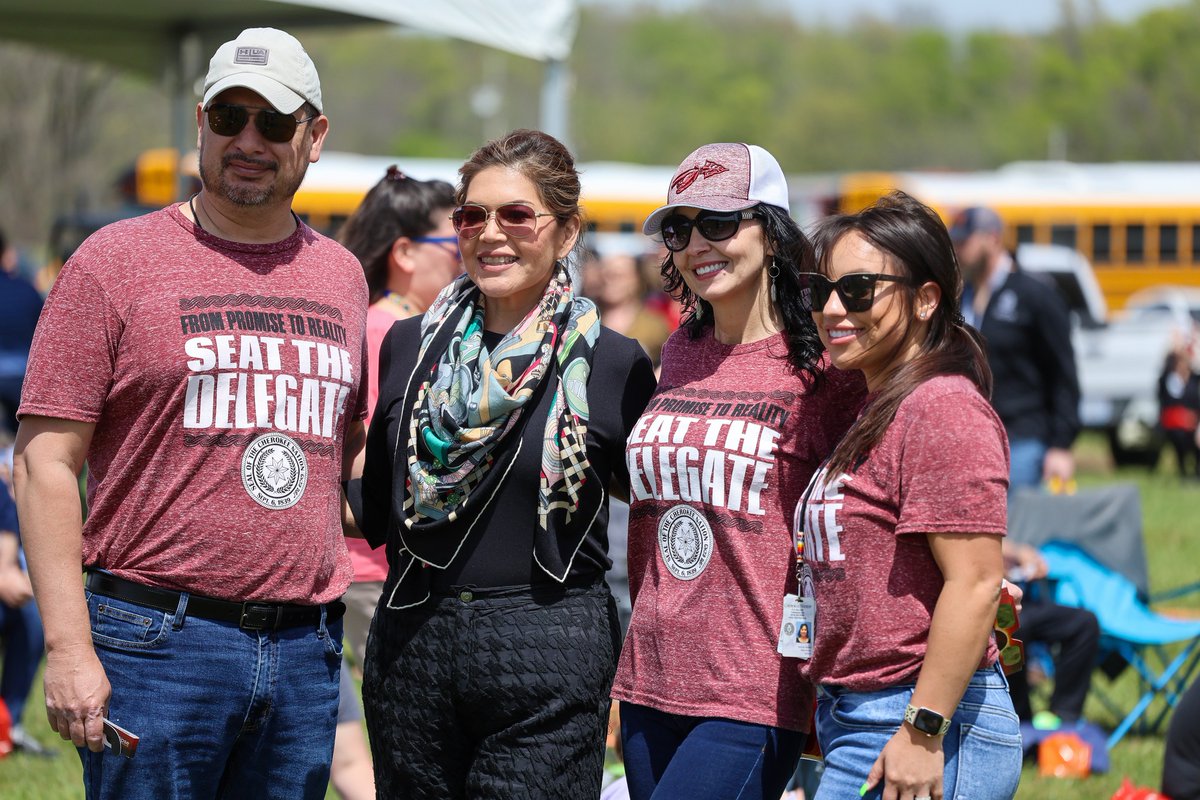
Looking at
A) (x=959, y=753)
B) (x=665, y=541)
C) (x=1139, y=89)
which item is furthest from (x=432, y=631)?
(x=1139, y=89)

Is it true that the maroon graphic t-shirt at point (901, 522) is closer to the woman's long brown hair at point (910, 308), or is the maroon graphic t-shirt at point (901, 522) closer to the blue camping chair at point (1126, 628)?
the woman's long brown hair at point (910, 308)

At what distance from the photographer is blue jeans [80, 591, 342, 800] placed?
9.78 feet

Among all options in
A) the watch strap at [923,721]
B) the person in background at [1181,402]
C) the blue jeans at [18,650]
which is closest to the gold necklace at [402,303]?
the watch strap at [923,721]

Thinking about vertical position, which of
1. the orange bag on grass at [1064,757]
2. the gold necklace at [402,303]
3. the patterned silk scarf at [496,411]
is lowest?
the orange bag on grass at [1064,757]

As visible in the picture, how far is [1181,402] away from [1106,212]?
10.4m

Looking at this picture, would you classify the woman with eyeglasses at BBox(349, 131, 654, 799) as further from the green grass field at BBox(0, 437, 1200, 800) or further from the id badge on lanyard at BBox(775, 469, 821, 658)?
the green grass field at BBox(0, 437, 1200, 800)

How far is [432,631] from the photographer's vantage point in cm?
324

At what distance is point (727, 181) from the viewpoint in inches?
131

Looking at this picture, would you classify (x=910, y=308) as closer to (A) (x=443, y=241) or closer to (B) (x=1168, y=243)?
(A) (x=443, y=241)

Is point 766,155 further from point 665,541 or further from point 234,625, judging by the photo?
point 234,625

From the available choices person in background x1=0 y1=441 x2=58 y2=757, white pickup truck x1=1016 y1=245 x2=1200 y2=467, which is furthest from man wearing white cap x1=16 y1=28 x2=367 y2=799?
white pickup truck x1=1016 y1=245 x2=1200 y2=467

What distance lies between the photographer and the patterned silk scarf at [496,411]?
10.5 feet

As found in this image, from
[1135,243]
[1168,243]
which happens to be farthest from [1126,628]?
[1168,243]

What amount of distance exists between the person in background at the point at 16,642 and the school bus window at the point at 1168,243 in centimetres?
2373
